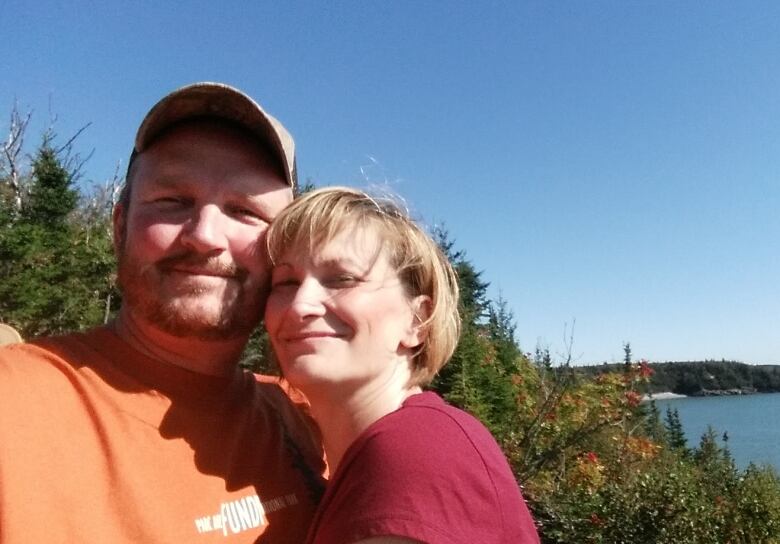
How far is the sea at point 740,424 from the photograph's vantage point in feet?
53.8

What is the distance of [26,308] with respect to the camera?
13.8 metres

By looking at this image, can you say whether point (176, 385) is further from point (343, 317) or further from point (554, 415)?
point (554, 415)

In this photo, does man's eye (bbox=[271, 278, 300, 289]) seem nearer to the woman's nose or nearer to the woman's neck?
the woman's nose

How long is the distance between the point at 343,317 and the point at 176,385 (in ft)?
1.72

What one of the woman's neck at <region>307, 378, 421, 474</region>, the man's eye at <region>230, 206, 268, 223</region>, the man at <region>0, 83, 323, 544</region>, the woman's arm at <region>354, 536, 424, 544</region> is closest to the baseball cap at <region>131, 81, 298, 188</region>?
the man at <region>0, 83, 323, 544</region>

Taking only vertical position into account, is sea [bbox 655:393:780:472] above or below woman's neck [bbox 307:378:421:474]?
below

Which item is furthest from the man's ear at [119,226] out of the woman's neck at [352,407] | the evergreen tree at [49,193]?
→ the evergreen tree at [49,193]

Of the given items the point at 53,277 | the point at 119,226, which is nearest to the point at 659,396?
the point at 53,277

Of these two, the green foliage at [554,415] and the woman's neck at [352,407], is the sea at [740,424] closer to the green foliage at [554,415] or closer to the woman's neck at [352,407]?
the green foliage at [554,415]

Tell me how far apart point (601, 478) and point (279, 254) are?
7983 millimetres

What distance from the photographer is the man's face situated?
1811 millimetres

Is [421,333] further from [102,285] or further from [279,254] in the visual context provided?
[102,285]

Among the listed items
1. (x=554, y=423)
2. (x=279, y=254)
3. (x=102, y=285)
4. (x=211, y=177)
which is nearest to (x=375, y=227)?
(x=279, y=254)

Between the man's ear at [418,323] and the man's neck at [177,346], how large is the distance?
0.49 metres
